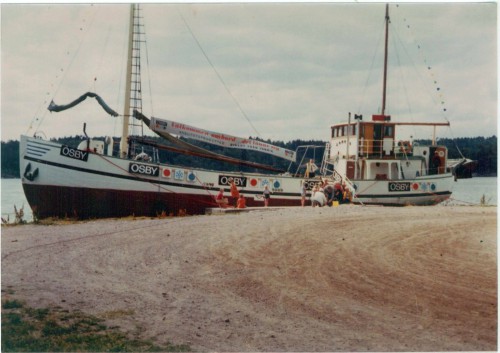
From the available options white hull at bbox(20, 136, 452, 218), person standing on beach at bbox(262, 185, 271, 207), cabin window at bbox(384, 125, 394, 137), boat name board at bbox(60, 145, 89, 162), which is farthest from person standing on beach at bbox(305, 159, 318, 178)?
boat name board at bbox(60, 145, 89, 162)

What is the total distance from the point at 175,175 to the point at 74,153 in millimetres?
4166

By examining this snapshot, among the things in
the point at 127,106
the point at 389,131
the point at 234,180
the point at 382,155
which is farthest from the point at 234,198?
the point at 389,131

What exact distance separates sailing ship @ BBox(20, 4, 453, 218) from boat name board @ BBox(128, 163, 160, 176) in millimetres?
41

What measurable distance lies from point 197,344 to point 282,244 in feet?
17.7

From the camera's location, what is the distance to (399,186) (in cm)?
2623

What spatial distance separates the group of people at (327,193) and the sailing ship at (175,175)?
27.5 inches

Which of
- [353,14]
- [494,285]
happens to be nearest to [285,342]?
[494,285]

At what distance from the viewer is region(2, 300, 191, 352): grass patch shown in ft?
22.6

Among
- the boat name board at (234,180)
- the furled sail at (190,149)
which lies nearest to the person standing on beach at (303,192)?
the furled sail at (190,149)

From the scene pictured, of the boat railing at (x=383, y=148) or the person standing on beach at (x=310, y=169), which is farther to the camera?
the boat railing at (x=383, y=148)

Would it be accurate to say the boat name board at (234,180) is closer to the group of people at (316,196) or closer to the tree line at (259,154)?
the group of people at (316,196)

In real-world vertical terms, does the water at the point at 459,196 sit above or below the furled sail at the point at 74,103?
below

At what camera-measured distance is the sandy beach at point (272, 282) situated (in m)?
7.47

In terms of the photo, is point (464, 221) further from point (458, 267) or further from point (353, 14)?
point (353, 14)
